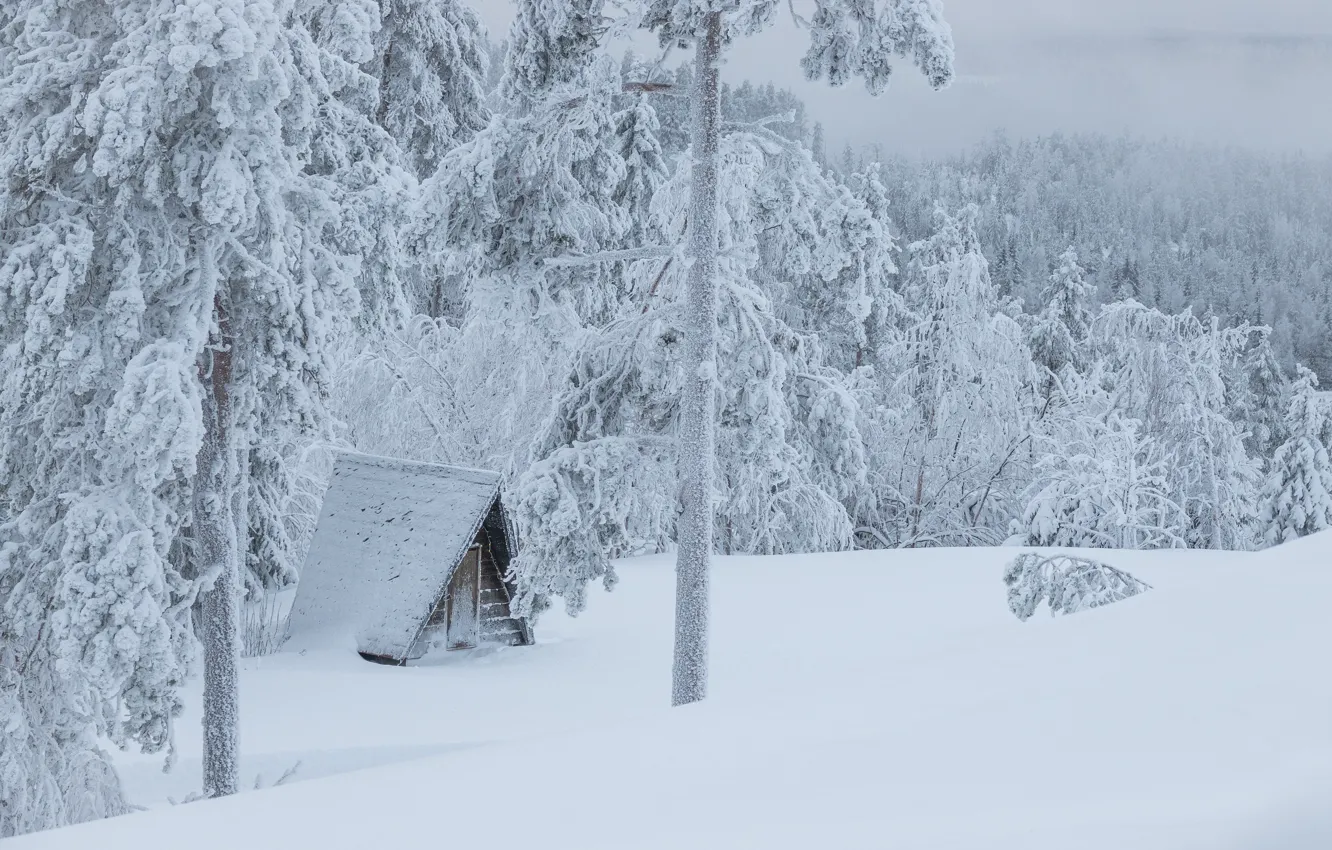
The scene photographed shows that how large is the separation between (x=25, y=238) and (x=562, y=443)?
4.56 meters

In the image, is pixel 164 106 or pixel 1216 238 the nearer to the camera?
pixel 164 106

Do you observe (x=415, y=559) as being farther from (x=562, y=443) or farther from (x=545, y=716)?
(x=562, y=443)

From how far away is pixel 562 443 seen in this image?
10.2m

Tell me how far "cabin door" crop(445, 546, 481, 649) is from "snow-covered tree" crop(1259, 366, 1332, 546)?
56.0 ft

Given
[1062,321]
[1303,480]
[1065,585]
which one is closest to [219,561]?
[1065,585]

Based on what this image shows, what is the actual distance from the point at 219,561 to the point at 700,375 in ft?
14.2

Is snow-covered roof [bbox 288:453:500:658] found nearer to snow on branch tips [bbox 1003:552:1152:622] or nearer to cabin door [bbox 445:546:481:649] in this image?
cabin door [bbox 445:546:481:649]

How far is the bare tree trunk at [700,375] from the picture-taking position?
925cm

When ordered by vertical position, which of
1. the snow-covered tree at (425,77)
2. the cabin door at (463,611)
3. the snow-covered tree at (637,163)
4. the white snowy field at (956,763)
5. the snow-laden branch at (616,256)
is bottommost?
the cabin door at (463,611)

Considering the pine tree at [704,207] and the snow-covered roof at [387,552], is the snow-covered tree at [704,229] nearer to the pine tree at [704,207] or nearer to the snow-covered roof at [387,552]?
the pine tree at [704,207]

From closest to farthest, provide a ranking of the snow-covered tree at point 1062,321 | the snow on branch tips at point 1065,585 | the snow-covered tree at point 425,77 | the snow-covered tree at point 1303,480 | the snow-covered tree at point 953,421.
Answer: the snow on branch tips at point 1065,585
the snow-covered tree at point 425,77
the snow-covered tree at point 1303,480
the snow-covered tree at point 953,421
the snow-covered tree at point 1062,321

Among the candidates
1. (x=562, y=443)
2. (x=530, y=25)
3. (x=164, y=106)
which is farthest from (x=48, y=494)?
(x=530, y=25)

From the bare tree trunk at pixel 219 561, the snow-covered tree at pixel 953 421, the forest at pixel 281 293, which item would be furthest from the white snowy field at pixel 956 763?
the snow-covered tree at pixel 953 421

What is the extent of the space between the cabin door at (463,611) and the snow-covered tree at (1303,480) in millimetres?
17059
